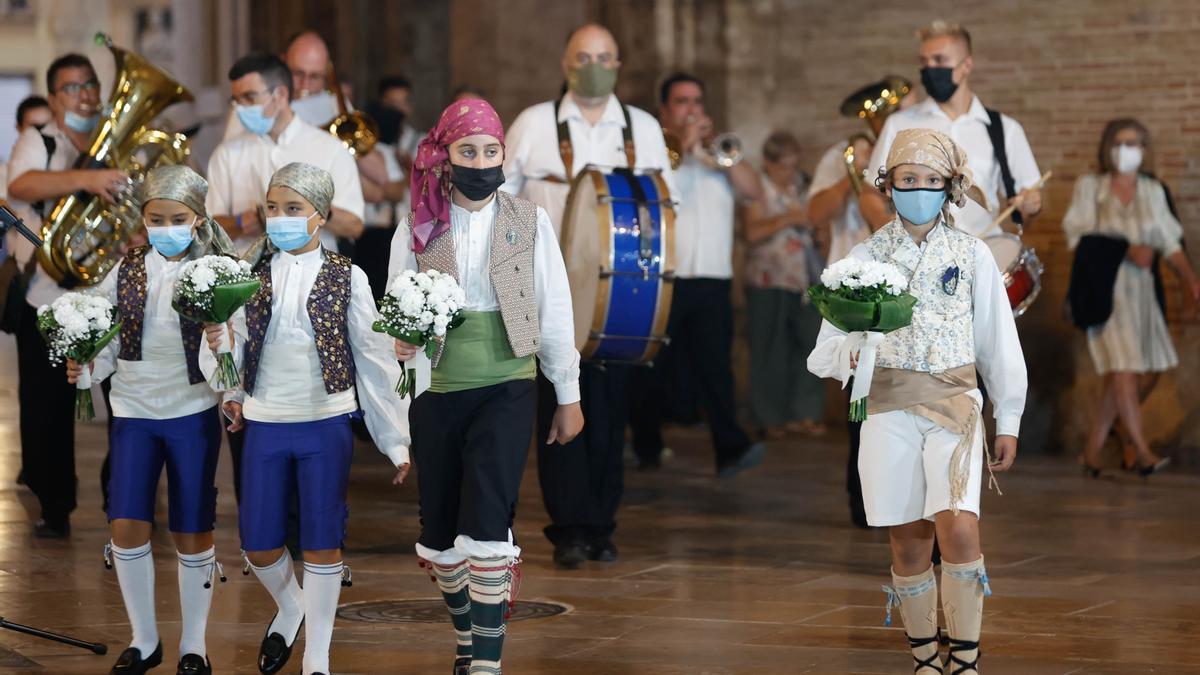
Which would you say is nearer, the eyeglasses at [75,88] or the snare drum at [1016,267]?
the snare drum at [1016,267]

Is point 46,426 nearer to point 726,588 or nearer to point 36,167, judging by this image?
point 36,167

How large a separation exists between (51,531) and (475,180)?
13.9 ft

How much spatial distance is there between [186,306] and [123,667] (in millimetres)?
1245

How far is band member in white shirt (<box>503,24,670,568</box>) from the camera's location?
927cm

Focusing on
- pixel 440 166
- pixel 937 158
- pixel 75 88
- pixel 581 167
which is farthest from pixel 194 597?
pixel 75 88

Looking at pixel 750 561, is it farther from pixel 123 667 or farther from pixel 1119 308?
pixel 1119 308

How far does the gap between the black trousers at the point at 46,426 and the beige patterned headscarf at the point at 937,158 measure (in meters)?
4.92

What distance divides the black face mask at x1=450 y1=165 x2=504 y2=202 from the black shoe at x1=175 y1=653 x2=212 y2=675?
175 cm

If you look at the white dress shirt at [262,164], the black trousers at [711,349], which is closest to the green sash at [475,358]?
the white dress shirt at [262,164]

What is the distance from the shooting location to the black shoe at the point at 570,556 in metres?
9.14

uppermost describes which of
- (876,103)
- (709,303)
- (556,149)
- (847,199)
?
(876,103)

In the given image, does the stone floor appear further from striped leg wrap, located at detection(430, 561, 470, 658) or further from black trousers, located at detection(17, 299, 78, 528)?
striped leg wrap, located at detection(430, 561, 470, 658)

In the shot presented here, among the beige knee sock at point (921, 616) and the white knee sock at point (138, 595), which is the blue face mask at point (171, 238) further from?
the beige knee sock at point (921, 616)

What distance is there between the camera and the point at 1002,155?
29.4ft
